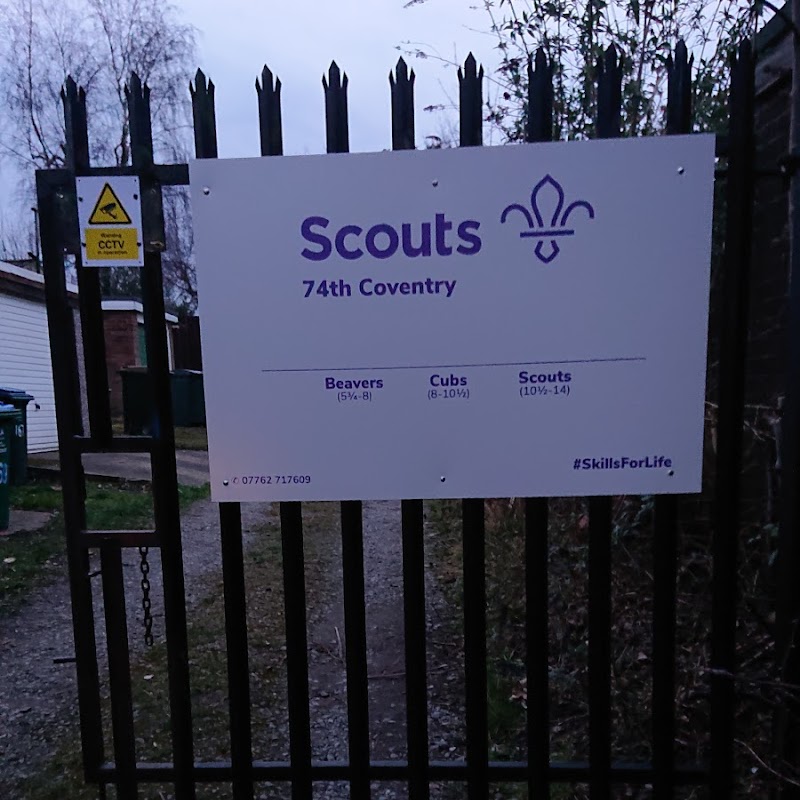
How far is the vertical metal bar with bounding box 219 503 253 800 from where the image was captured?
7.09 ft

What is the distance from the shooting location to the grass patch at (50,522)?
5262mm

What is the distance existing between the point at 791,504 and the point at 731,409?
34cm

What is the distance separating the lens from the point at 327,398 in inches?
80.9

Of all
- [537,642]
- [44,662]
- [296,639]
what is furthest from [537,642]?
[44,662]

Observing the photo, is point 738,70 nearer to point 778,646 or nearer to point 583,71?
point 778,646

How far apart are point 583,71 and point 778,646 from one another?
3.32 metres

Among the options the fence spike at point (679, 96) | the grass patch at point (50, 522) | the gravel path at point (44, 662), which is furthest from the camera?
the grass patch at point (50, 522)

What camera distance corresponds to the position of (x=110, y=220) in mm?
2062

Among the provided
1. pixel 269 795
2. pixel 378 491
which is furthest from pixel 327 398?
pixel 269 795

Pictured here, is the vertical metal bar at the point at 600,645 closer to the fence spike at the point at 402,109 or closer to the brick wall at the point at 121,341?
the fence spike at the point at 402,109

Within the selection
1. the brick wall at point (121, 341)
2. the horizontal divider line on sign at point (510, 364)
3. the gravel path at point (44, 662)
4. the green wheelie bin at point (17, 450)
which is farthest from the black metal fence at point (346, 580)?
the brick wall at point (121, 341)

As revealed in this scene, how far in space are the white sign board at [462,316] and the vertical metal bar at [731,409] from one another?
0.30 ft

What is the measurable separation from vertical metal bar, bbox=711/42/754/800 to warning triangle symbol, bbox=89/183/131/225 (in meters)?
1.84

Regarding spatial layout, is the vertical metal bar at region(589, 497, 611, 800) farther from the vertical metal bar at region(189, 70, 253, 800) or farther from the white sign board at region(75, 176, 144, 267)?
the white sign board at region(75, 176, 144, 267)
